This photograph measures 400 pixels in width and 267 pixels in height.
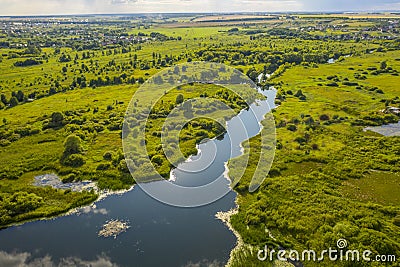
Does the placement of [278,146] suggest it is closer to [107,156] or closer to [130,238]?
[107,156]

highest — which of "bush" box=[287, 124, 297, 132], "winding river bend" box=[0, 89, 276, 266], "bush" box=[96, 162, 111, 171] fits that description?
"bush" box=[287, 124, 297, 132]

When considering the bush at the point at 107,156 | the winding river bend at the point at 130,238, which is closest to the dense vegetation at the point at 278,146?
the bush at the point at 107,156

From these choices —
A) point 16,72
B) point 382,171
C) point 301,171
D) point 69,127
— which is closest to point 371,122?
point 382,171

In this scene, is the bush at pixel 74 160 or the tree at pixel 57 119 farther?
the tree at pixel 57 119

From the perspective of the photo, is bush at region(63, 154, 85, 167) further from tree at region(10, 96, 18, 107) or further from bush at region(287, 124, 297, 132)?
tree at region(10, 96, 18, 107)

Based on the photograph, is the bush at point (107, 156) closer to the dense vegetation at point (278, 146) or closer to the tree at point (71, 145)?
the dense vegetation at point (278, 146)

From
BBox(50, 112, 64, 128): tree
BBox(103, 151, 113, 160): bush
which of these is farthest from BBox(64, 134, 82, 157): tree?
BBox(50, 112, 64, 128): tree

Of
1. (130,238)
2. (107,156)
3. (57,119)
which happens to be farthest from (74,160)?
(57,119)

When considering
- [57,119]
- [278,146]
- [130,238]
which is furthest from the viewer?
[57,119]
